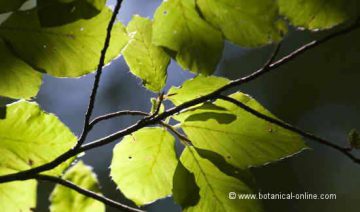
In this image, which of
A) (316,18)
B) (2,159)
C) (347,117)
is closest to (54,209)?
(2,159)

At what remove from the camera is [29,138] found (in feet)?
1.46

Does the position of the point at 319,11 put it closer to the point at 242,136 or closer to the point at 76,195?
the point at 242,136

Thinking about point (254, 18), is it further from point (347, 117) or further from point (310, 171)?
point (347, 117)

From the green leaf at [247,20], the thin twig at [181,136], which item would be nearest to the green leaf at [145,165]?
the thin twig at [181,136]

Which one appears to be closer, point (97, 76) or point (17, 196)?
point (97, 76)

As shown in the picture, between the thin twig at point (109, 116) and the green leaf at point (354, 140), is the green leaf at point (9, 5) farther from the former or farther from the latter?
the green leaf at point (354, 140)

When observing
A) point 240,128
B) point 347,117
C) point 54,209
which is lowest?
point 54,209

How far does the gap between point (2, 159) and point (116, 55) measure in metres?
0.16

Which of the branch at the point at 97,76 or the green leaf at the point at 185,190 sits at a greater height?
the branch at the point at 97,76

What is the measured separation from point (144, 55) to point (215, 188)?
0.48 ft

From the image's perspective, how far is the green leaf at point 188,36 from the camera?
15.9 inches

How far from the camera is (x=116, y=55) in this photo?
16.1 inches

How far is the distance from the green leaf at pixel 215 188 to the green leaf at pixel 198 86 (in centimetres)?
6

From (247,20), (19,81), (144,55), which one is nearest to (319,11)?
(247,20)
